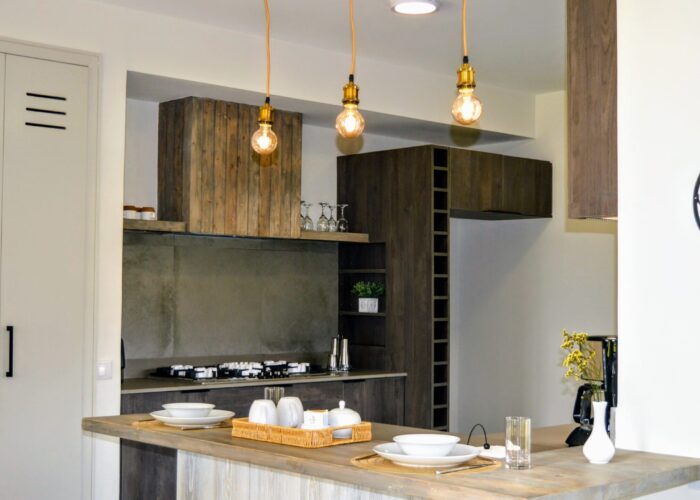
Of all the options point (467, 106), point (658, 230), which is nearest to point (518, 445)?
point (658, 230)

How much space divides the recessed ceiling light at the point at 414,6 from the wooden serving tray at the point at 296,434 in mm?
2370

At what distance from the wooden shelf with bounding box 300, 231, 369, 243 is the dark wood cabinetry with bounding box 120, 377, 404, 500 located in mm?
979

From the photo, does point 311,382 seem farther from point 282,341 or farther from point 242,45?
point 242,45

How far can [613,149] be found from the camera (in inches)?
132

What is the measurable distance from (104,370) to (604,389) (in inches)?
106

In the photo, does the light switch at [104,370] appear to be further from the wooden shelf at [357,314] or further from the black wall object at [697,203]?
the black wall object at [697,203]

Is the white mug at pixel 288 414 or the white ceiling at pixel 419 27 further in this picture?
the white ceiling at pixel 419 27

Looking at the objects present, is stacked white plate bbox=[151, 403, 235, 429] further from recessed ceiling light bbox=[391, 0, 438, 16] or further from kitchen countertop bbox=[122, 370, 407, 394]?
recessed ceiling light bbox=[391, 0, 438, 16]

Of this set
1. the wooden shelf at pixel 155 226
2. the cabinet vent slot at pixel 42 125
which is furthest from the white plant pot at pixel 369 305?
the cabinet vent slot at pixel 42 125

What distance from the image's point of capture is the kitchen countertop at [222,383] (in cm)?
538

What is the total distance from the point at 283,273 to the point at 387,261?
74 centimetres

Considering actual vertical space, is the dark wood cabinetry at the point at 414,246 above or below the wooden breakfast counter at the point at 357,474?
above

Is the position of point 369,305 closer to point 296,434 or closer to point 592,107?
point 592,107

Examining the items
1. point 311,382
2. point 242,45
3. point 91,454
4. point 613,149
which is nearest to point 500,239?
point 311,382
